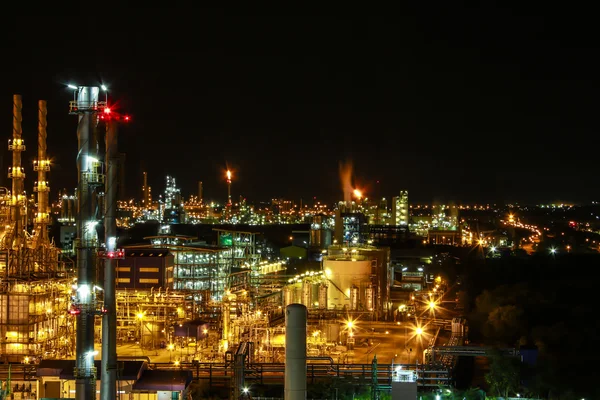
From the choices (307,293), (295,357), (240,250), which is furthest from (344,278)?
(295,357)

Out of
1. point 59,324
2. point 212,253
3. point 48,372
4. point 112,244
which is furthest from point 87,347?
point 212,253

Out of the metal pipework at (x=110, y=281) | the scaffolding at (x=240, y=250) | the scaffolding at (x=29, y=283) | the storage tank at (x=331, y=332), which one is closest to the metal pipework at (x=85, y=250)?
the metal pipework at (x=110, y=281)

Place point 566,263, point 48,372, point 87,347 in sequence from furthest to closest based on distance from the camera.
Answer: point 566,263 → point 48,372 → point 87,347

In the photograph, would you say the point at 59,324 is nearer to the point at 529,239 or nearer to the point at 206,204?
the point at 529,239

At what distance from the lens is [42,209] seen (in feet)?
75.9

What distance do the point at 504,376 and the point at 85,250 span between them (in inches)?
405

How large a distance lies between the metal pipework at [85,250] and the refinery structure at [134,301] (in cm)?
2

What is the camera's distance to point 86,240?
1295 centimetres

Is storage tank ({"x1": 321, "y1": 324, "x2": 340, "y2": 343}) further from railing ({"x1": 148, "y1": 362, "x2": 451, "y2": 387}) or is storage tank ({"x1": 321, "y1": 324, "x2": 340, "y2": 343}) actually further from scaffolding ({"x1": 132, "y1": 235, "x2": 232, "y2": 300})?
scaffolding ({"x1": 132, "y1": 235, "x2": 232, "y2": 300})

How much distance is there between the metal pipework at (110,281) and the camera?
13.0 metres

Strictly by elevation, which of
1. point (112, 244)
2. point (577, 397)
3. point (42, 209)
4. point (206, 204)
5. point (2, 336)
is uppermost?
point (206, 204)

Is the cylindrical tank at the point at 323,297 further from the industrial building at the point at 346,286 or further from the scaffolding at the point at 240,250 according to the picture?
the scaffolding at the point at 240,250

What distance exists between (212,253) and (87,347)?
18.5 meters

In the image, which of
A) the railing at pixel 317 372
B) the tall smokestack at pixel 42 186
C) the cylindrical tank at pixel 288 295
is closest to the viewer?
the railing at pixel 317 372
